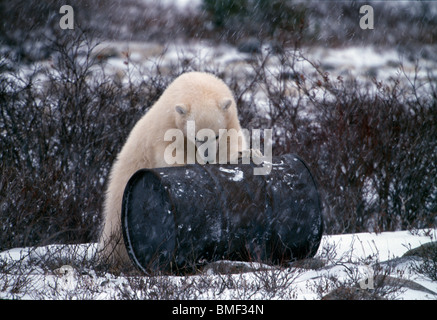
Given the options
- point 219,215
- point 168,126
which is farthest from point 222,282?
point 168,126

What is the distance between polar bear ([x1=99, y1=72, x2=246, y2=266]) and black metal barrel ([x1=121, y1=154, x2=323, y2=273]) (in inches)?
11.7

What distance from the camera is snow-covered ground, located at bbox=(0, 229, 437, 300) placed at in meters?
3.05

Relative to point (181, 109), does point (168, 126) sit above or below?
below

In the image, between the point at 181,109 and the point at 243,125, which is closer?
the point at 181,109

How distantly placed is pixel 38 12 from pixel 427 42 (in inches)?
352

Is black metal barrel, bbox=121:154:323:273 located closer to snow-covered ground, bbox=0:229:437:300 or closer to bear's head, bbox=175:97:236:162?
snow-covered ground, bbox=0:229:437:300

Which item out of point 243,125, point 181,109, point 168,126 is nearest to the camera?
point 181,109

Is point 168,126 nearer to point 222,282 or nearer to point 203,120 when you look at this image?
point 203,120

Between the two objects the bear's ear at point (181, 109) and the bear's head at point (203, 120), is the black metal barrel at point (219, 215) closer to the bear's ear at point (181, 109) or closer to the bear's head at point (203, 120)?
the bear's head at point (203, 120)

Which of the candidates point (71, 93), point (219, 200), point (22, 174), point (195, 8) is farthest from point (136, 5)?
point (219, 200)

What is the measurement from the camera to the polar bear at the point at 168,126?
167 inches

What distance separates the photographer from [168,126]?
4.33 metres

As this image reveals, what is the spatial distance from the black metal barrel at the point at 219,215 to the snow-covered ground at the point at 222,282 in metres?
0.19

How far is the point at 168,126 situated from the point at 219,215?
3.06ft
